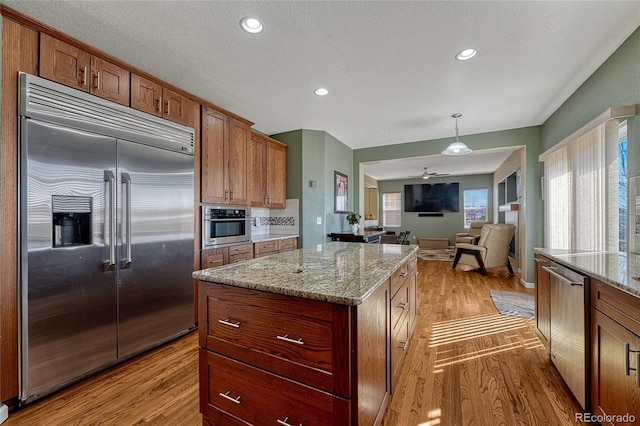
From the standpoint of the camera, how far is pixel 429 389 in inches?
68.8

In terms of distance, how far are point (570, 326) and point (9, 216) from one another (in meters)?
3.43

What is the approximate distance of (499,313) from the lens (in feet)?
10.1

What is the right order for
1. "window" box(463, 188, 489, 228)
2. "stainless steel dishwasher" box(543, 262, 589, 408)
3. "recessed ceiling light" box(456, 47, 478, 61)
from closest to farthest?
"stainless steel dishwasher" box(543, 262, 589, 408) < "recessed ceiling light" box(456, 47, 478, 61) < "window" box(463, 188, 489, 228)

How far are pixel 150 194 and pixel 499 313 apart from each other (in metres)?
3.92

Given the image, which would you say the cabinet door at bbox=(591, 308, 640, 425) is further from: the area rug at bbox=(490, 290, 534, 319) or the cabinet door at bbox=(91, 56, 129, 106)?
the cabinet door at bbox=(91, 56, 129, 106)

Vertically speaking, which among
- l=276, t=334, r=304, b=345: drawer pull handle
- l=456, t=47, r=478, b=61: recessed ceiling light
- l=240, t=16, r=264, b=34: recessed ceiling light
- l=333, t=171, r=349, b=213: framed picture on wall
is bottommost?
l=276, t=334, r=304, b=345: drawer pull handle

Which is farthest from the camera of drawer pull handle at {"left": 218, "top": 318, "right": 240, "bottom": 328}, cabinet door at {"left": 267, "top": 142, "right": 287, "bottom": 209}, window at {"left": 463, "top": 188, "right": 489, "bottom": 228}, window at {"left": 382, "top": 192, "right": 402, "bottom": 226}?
window at {"left": 382, "top": 192, "right": 402, "bottom": 226}

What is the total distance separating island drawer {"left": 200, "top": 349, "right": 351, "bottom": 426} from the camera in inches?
39.1

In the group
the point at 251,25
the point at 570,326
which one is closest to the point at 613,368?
the point at 570,326

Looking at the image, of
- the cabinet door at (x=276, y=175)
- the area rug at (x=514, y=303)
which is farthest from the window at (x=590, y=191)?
the cabinet door at (x=276, y=175)

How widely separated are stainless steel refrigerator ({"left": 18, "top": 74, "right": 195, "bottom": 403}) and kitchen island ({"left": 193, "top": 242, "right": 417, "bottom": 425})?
1.16 m

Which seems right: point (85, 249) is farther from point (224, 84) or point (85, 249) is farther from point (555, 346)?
point (555, 346)

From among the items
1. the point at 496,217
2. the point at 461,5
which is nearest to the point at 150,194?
the point at 461,5

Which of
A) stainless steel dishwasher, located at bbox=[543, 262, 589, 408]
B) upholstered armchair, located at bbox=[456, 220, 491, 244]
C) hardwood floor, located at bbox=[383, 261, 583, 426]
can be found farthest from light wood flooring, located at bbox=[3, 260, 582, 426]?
upholstered armchair, located at bbox=[456, 220, 491, 244]
